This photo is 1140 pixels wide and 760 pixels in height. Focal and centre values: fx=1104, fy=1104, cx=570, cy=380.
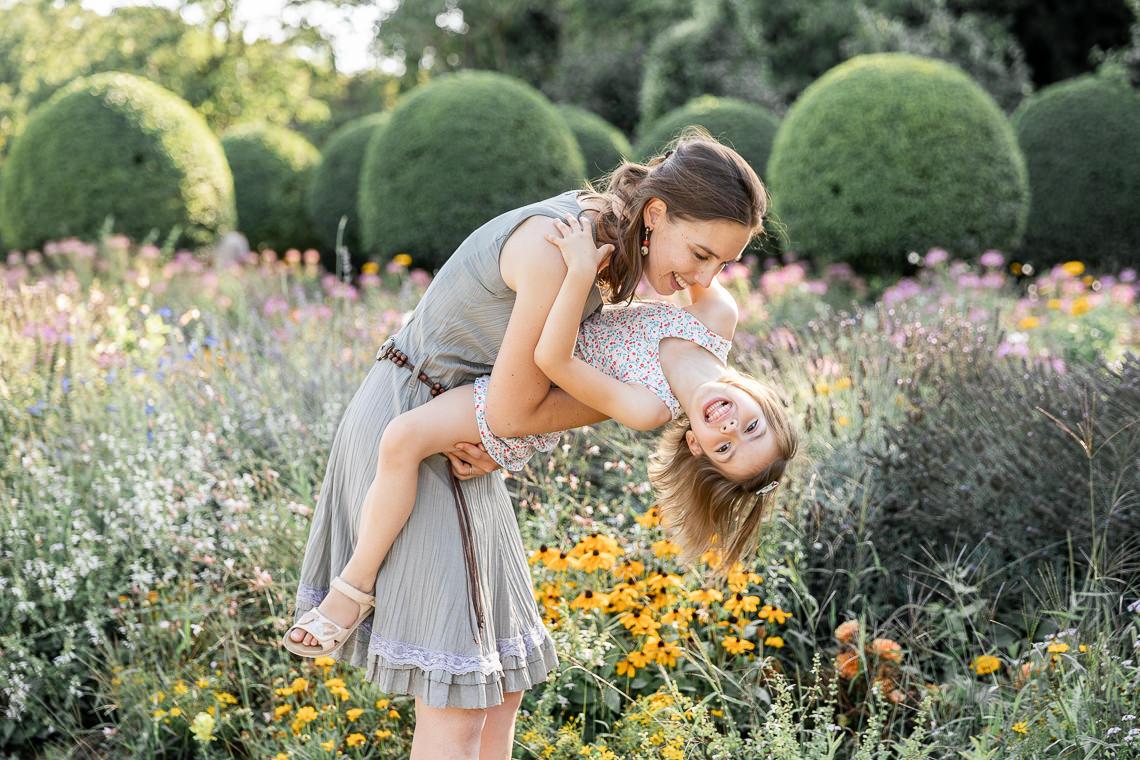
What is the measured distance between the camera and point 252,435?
3.93 m

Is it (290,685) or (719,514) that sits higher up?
(719,514)

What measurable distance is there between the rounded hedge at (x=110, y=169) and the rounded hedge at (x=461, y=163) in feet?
5.68

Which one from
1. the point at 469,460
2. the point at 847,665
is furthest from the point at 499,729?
the point at 847,665

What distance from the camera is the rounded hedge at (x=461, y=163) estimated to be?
368 inches

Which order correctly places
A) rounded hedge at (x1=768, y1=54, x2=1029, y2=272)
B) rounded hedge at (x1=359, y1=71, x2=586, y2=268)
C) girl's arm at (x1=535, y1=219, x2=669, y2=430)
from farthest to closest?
1. rounded hedge at (x1=359, y1=71, x2=586, y2=268)
2. rounded hedge at (x1=768, y1=54, x2=1029, y2=272)
3. girl's arm at (x1=535, y1=219, x2=669, y2=430)

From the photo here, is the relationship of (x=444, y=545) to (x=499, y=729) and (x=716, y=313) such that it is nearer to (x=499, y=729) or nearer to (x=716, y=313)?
(x=499, y=729)

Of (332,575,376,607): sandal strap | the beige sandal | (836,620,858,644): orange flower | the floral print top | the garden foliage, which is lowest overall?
(836,620,858,644): orange flower

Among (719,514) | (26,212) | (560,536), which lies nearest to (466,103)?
(26,212)

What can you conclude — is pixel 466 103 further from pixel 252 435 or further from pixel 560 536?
pixel 560 536

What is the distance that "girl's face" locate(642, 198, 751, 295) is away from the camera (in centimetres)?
204

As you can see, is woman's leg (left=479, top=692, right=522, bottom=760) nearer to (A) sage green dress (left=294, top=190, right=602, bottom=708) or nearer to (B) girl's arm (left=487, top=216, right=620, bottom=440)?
(A) sage green dress (left=294, top=190, right=602, bottom=708)

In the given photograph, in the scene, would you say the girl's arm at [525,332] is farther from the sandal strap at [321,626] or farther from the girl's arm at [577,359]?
the sandal strap at [321,626]

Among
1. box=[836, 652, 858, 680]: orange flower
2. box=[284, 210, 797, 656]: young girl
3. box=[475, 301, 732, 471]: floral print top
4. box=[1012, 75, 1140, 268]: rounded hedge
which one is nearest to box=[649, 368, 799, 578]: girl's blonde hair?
box=[284, 210, 797, 656]: young girl

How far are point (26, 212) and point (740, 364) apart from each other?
7912mm
